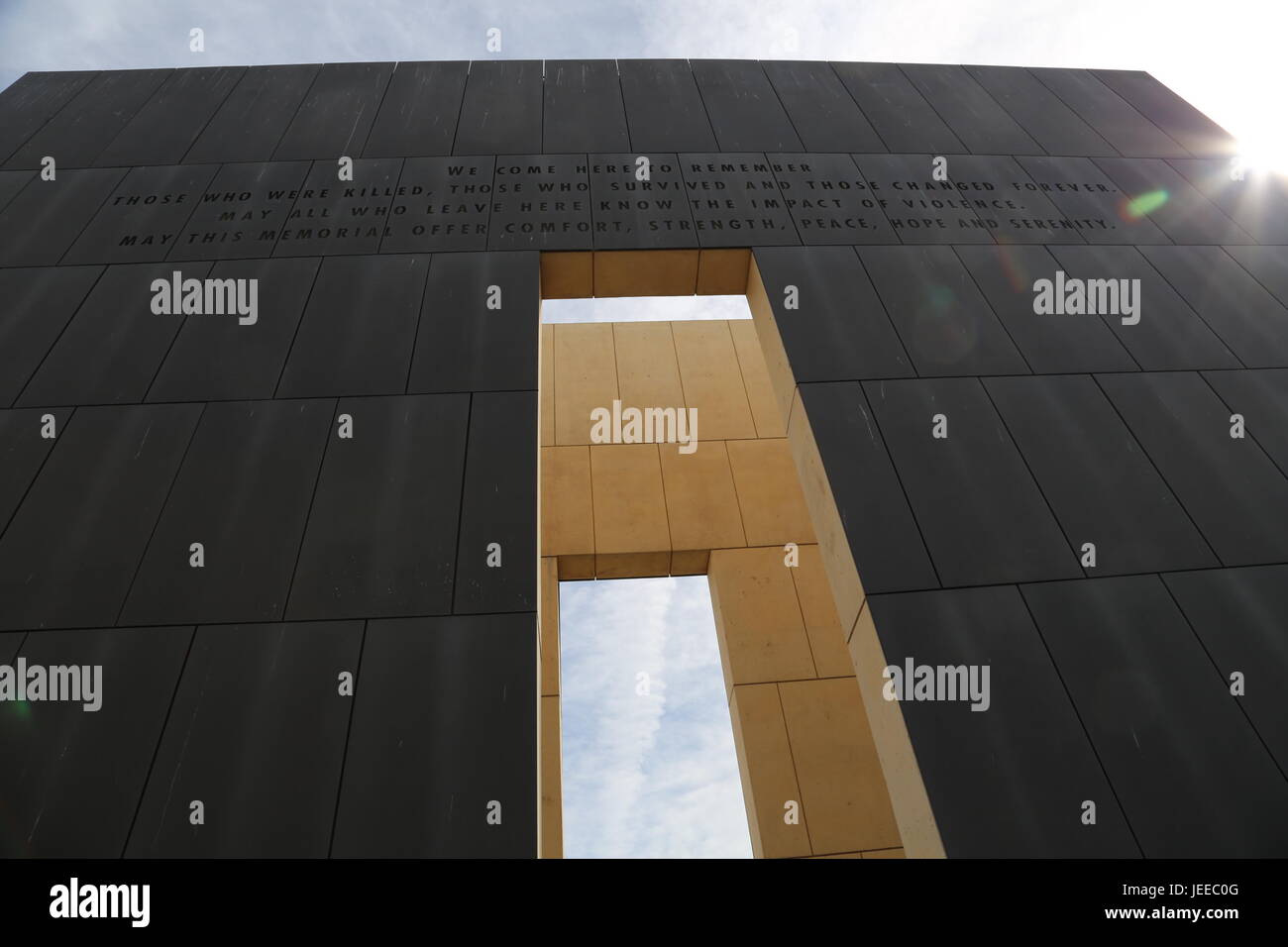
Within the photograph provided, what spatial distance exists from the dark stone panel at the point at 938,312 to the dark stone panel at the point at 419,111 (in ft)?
18.5

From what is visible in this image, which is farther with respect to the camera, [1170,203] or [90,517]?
[1170,203]

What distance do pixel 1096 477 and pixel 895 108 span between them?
6489 mm

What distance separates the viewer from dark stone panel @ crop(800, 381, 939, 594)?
19.1 feet

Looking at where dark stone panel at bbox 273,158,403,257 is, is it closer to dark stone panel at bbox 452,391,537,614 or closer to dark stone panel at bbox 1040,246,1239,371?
dark stone panel at bbox 452,391,537,614

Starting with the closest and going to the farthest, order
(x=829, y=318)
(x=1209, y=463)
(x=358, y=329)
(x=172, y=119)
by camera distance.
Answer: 1. (x=1209, y=463)
2. (x=358, y=329)
3. (x=829, y=318)
4. (x=172, y=119)

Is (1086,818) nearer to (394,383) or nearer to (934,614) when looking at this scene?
Result: (934,614)

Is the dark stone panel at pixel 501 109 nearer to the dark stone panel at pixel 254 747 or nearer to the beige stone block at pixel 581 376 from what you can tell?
the beige stone block at pixel 581 376

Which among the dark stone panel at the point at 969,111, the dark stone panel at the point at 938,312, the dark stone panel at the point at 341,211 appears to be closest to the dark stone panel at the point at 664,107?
the dark stone panel at the point at 938,312

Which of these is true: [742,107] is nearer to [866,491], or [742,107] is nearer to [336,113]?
[336,113]

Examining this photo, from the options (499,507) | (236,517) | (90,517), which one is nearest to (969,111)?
(499,507)

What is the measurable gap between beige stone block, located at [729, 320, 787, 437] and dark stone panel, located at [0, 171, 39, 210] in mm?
10408

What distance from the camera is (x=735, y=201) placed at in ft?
28.5
